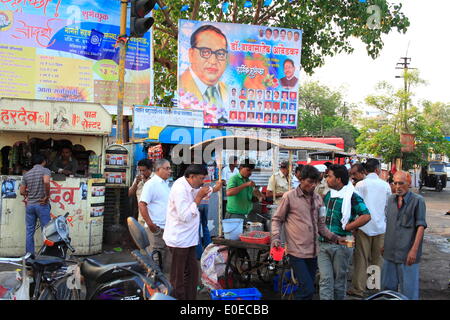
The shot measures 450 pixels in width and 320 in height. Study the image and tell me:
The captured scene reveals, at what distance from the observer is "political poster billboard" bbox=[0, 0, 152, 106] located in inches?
425

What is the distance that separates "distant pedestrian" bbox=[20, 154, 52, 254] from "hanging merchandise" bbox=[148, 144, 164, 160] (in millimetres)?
2399

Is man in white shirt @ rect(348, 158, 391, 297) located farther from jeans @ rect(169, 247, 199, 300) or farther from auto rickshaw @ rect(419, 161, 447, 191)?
auto rickshaw @ rect(419, 161, 447, 191)

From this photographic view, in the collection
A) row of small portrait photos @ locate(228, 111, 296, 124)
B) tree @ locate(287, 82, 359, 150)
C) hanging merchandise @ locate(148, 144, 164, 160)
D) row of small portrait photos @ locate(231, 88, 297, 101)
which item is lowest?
hanging merchandise @ locate(148, 144, 164, 160)

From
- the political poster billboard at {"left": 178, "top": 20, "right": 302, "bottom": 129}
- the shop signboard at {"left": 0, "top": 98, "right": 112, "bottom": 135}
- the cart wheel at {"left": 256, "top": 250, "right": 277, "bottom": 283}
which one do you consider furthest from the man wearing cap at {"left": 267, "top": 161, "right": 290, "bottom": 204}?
the political poster billboard at {"left": 178, "top": 20, "right": 302, "bottom": 129}

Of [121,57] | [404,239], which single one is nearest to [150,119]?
[121,57]

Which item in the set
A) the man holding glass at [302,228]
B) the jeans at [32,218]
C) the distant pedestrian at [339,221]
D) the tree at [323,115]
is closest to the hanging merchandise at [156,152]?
the jeans at [32,218]

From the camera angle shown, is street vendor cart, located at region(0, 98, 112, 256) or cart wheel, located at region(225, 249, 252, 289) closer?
cart wheel, located at region(225, 249, 252, 289)

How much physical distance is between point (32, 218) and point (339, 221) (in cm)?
496

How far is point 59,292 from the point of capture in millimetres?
3922

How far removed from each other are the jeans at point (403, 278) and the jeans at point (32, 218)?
17.1ft

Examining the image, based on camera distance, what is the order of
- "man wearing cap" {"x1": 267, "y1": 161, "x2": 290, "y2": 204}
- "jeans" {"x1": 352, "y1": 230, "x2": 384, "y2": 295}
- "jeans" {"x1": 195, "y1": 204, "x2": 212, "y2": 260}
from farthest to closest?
"man wearing cap" {"x1": 267, "y1": 161, "x2": 290, "y2": 204}
"jeans" {"x1": 195, "y1": 204, "x2": 212, "y2": 260}
"jeans" {"x1": 352, "y1": 230, "x2": 384, "y2": 295}

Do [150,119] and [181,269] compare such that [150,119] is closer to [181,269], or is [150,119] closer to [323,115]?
[181,269]

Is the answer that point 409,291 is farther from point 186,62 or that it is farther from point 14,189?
point 186,62

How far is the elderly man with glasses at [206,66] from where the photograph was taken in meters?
12.2
